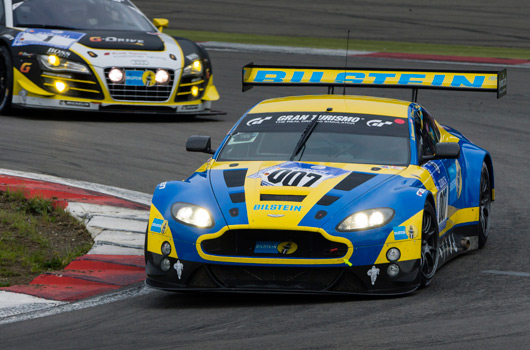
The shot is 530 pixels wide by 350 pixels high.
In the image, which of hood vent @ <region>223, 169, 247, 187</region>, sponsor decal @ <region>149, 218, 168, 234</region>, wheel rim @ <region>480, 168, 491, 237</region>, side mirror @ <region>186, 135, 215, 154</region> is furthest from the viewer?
wheel rim @ <region>480, 168, 491, 237</region>

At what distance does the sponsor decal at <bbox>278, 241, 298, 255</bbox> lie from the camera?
7.14 metres

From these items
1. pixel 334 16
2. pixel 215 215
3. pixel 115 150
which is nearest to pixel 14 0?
pixel 115 150

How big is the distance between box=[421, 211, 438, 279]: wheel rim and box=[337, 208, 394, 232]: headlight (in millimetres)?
384

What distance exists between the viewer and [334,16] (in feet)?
111

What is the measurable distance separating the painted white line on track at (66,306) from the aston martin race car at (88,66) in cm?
729

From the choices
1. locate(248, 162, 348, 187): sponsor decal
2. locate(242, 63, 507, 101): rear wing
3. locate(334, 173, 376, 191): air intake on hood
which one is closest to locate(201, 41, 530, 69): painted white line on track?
locate(242, 63, 507, 101): rear wing

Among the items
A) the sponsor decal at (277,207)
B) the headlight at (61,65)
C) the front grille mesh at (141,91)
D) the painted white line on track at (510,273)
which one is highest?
the sponsor decal at (277,207)

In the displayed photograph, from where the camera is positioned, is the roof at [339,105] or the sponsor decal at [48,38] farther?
the sponsor decal at [48,38]

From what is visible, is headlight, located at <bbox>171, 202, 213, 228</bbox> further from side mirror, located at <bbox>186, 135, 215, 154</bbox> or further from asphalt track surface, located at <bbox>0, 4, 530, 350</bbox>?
side mirror, located at <bbox>186, 135, 215, 154</bbox>

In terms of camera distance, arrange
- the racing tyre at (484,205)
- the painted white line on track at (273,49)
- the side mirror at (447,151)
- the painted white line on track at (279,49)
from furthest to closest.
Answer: the painted white line on track at (273,49), the painted white line on track at (279,49), the racing tyre at (484,205), the side mirror at (447,151)

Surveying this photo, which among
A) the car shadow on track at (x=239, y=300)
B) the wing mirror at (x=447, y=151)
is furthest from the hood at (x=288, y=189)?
the car shadow on track at (x=239, y=300)

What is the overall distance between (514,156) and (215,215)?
6931mm

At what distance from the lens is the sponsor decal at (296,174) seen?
7650 mm

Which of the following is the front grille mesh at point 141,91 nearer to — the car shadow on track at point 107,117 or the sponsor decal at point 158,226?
the car shadow on track at point 107,117
